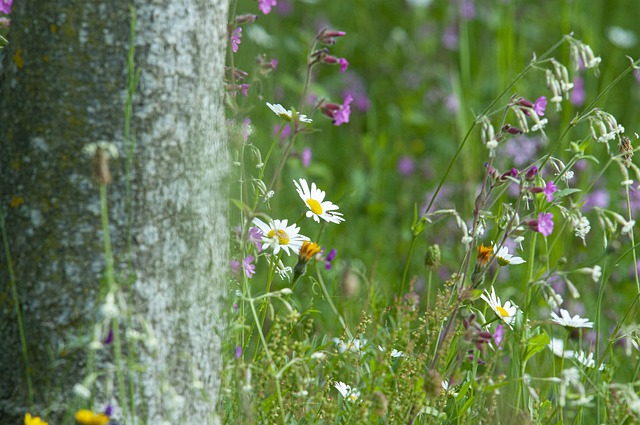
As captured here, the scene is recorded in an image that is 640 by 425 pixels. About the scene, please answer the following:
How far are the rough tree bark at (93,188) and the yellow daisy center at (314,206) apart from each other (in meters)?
0.51

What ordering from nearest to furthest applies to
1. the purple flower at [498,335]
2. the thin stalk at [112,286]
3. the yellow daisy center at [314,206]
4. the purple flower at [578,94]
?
the thin stalk at [112,286], the purple flower at [498,335], the yellow daisy center at [314,206], the purple flower at [578,94]

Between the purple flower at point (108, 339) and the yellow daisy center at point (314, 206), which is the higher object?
the yellow daisy center at point (314, 206)

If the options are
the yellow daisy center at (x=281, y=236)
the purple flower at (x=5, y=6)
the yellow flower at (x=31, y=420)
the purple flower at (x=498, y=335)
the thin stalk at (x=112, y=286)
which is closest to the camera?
the thin stalk at (x=112, y=286)

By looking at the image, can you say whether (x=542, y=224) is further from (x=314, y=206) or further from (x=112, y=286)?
(x=112, y=286)

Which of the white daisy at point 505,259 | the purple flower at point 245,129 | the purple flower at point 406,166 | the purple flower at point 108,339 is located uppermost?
the purple flower at point 245,129

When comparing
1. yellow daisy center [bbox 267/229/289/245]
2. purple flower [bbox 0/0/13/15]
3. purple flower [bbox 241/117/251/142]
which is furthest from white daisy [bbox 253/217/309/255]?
purple flower [bbox 0/0/13/15]

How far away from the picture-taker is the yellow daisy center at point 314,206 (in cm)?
195

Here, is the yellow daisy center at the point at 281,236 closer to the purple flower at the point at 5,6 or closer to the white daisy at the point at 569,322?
the white daisy at the point at 569,322

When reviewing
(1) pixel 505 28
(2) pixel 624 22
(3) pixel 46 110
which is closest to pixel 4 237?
(3) pixel 46 110

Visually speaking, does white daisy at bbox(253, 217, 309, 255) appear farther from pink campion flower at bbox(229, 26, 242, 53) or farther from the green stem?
the green stem

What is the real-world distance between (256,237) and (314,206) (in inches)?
7.6

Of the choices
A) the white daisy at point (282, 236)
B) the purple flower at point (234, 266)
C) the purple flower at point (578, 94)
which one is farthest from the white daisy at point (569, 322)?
the purple flower at point (578, 94)

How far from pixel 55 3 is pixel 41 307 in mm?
494

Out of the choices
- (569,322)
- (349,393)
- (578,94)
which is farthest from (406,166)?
(349,393)
